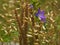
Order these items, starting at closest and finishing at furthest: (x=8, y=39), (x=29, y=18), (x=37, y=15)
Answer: (x=29, y=18) → (x=37, y=15) → (x=8, y=39)

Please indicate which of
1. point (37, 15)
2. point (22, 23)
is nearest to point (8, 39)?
point (37, 15)

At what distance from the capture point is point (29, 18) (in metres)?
0.82

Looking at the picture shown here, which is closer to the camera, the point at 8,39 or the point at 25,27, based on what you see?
the point at 25,27

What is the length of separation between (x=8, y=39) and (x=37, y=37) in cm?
106

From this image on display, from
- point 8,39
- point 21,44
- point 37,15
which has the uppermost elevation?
point 37,15

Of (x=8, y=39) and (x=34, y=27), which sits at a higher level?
(x=34, y=27)

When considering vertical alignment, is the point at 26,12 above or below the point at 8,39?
above

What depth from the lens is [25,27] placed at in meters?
0.83

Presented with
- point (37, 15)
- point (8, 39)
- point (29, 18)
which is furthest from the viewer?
point (8, 39)

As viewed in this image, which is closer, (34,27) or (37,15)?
(34,27)

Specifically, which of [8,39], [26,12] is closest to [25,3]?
[26,12]

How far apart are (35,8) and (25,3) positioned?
0.24ft

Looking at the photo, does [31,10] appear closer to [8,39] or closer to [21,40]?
[21,40]

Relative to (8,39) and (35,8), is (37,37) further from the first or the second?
(8,39)
